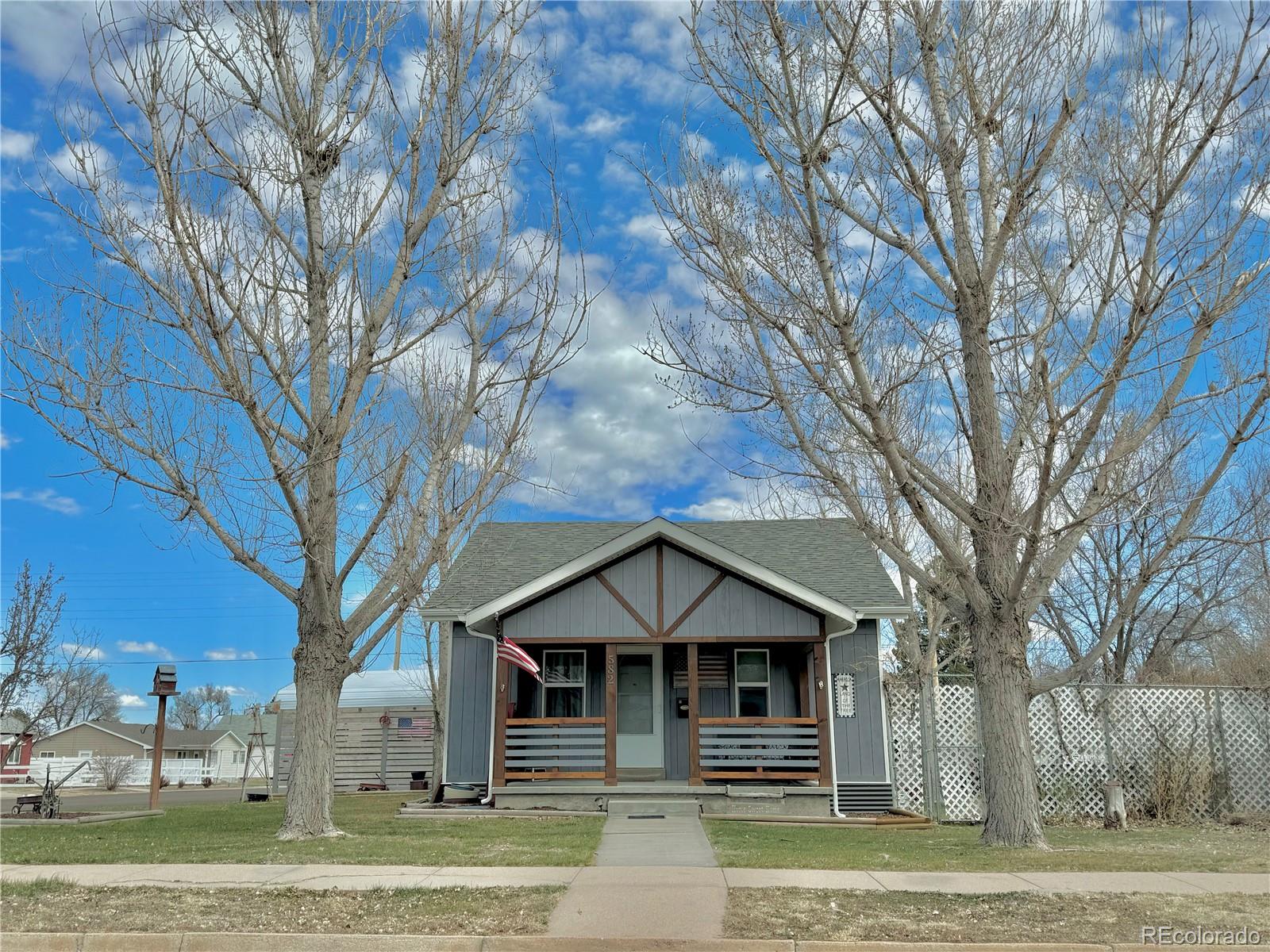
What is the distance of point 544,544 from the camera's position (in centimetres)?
1981

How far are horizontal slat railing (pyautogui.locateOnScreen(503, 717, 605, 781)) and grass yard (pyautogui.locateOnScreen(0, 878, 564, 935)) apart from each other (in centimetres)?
815

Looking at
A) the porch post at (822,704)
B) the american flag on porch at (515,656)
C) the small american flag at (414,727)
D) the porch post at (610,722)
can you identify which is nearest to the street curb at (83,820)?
the american flag on porch at (515,656)

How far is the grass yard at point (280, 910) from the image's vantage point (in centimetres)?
614

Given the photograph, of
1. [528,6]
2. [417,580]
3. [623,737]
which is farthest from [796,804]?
[528,6]

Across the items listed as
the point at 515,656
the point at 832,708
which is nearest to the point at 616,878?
the point at 515,656

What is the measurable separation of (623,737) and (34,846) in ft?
29.5

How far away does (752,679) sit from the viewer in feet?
55.3

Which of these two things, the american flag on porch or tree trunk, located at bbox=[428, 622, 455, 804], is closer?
the american flag on porch

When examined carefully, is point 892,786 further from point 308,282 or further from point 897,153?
point 308,282

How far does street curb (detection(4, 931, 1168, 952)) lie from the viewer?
18.5 ft

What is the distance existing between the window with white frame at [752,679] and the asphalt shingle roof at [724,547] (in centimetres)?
154

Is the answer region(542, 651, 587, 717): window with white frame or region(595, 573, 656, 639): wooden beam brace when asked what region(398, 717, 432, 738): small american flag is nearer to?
region(542, 651, 587, 717): window with white frame

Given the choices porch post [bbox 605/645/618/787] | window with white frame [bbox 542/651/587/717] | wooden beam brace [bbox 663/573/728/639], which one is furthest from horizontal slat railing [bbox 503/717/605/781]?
wooden beam brace [bbox 663/573/728/639]

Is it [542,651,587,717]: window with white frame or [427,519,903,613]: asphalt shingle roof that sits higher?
[427,519,903,613]: asphalt shingle roof
